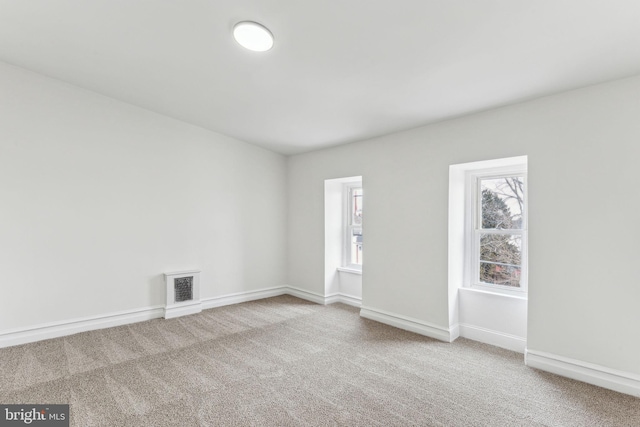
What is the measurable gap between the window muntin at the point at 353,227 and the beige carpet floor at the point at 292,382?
4.78ft

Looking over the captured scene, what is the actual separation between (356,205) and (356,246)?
0.62m

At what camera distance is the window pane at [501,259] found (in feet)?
10.4

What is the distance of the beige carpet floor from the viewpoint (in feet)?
6.63

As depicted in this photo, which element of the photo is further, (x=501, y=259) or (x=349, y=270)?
(x=349, y=270)

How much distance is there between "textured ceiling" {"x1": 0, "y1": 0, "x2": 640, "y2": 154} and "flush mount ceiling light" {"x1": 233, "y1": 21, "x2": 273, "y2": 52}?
5cm

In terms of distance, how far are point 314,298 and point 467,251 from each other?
2290mm

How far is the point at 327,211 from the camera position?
15.4 feet

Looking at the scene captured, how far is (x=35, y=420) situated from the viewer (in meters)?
2.01

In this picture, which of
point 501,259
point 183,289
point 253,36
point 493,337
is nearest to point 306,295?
point 183,289

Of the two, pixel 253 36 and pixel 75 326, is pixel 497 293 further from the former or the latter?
pixel 75 326

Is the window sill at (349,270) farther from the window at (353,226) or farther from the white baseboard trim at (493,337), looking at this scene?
the white baseboard trim at (493,337)

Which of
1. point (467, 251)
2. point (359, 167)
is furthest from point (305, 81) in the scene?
point (467, 251)

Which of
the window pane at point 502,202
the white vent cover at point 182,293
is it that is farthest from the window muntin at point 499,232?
the white vent cover at point 182,293

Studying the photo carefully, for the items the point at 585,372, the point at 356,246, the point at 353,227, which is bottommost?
the point at 585,372
